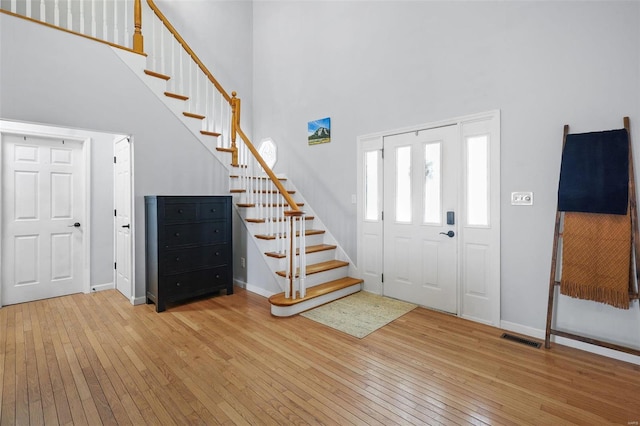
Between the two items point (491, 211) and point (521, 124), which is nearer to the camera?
point (521, 124)

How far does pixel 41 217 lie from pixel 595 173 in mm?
5962

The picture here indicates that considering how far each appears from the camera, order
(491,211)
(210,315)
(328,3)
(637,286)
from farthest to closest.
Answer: (328,3), (210,315), (491,211), (637,286)

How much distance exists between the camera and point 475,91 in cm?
322

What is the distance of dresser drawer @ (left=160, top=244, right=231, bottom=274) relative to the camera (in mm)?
3601

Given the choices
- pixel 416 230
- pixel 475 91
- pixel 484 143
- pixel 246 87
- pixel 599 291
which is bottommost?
pixel 599 291

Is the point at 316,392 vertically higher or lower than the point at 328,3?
lower

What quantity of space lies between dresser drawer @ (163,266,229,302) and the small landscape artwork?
7.65ft

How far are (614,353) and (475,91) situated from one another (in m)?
2.63

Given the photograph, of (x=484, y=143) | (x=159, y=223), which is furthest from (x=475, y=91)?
(x=159, y=223)

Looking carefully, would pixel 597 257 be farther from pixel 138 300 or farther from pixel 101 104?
pixel 101 104

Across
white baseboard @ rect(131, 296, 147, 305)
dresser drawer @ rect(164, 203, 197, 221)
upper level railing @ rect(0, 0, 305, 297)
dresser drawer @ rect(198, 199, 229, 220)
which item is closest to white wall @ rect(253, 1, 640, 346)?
upper level railing @ rect(0, 0, 305, 297)

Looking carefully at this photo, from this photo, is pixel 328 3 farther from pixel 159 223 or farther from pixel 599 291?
pixel 599 291

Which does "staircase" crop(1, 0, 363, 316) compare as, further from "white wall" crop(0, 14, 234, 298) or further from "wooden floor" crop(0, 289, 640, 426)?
"wooden floor" crop(0, 289, 640, 426)

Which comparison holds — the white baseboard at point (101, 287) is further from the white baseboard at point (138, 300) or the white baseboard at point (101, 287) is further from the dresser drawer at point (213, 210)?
the dresser drawer at point (213, 210)
